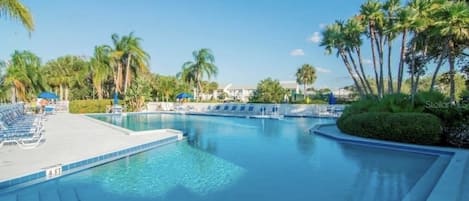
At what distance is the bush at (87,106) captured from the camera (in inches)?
975

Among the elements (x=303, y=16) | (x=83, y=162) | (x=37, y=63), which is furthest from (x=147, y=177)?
(x=37, y=63)

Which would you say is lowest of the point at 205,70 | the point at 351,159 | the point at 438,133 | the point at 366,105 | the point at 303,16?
the point at 351,159

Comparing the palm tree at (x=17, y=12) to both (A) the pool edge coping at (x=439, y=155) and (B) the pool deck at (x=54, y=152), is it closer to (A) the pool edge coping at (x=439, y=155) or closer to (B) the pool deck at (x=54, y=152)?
(B) the pool deck at (x=54, y=152)

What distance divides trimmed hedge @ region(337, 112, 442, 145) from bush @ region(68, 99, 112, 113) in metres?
20.9

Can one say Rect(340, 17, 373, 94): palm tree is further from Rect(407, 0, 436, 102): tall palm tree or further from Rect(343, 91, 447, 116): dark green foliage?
Rect(343, 91, 447, 116): dark green foliage

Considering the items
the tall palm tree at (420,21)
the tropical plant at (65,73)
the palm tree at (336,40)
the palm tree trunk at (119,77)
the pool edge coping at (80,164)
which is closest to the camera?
the pool edge coping at (80,164)

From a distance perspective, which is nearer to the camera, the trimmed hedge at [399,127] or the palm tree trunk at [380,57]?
the trimmed hedge at [399,127]

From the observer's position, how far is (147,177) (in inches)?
224

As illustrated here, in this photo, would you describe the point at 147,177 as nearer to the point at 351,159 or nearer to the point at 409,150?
the point at 351,159

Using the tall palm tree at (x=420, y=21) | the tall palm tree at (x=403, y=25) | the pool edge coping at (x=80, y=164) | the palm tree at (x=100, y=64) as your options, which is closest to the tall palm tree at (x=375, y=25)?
the tall palm tree at (x=403, y=25)

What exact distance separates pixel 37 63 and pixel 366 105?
3424 centimetres

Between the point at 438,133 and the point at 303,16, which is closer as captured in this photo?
the point at 438,133

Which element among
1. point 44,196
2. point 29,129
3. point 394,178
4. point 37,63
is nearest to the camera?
point 44,196

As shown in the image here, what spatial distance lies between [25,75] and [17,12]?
28456 millimetres
